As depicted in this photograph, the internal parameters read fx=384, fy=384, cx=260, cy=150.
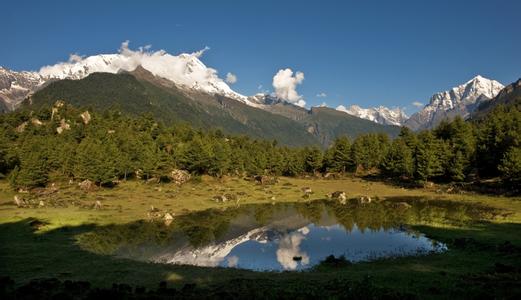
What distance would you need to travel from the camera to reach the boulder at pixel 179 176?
131 m

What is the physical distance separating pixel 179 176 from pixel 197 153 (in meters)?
12.4

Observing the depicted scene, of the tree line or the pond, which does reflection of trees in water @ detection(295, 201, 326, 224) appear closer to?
the pond

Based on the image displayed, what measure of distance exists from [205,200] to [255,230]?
32.7 meters

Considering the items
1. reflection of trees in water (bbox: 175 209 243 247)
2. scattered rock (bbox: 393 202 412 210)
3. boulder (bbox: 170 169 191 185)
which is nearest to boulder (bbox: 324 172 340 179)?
boulder (bbox: 170 169 191 185)

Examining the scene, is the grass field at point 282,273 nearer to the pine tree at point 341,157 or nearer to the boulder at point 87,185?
the boulder at point 87,185

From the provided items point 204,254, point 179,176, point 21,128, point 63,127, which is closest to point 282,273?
point 204,254

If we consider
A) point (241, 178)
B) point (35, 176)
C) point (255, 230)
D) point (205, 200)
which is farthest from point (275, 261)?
point (241, 178)

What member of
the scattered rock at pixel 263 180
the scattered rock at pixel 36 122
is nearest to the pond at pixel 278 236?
the scattered rock at pixel 263 180

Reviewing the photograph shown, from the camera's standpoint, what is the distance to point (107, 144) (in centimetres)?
12550

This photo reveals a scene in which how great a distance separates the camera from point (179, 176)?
132m

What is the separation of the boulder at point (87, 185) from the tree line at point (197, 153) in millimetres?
1508

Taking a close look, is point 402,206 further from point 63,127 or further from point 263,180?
point 63,127

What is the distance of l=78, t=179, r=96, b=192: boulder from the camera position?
352 ft

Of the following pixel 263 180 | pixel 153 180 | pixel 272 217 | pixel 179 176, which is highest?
pixel 179 176
